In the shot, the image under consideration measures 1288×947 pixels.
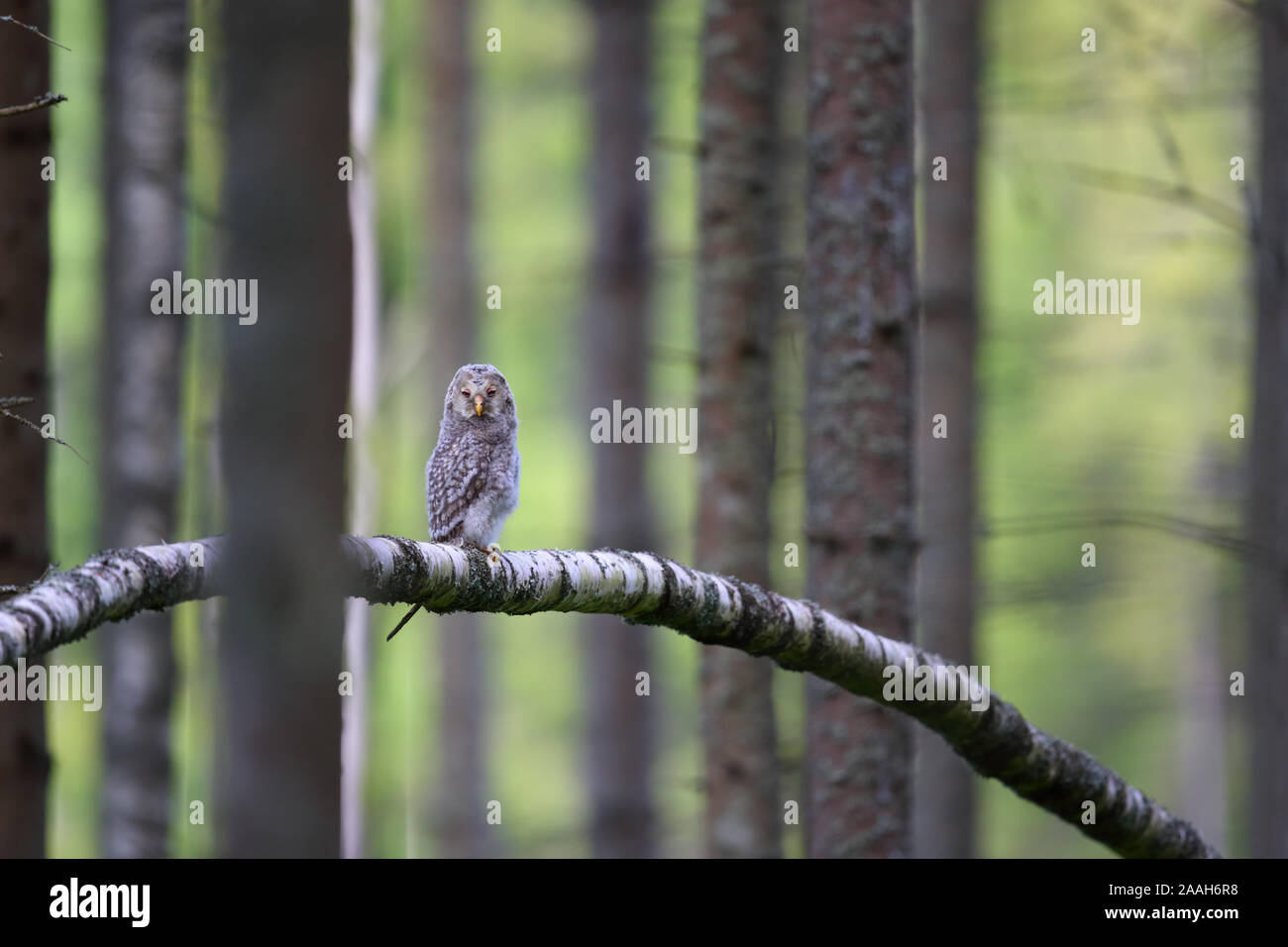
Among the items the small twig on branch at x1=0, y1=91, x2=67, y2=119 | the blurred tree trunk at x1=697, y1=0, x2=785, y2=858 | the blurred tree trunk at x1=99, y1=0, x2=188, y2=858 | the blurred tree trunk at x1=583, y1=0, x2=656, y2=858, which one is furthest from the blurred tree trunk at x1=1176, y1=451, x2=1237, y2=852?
the small twig on branch at x1=0, y1=91, x2=67, y2=119

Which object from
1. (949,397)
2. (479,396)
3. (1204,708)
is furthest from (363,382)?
(1204,708)

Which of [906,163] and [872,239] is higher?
[906,163]

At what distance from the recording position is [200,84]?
45.9 ft

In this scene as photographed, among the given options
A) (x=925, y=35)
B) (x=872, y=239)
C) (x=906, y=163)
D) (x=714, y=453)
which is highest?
(x=925, y=35)

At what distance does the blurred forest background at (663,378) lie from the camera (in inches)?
363

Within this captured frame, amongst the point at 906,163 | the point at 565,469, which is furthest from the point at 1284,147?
the point at 565,469

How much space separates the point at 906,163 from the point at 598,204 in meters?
3.86

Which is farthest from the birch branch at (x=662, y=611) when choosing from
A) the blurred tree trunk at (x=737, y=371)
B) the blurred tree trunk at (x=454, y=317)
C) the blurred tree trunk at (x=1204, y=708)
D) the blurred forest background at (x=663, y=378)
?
the blurred tree trunk at (x=1204, y=708)

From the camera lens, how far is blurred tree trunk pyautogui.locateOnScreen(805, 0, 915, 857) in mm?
5516

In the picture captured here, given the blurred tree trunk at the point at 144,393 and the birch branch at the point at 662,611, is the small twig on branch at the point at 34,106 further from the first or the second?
the blurred tree trunk at the point at 144,393

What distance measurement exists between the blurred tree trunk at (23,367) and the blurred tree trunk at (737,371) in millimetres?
3490

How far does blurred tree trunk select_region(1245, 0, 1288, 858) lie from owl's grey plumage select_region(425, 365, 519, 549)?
14.8 ft

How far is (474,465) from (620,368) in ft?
13.4
